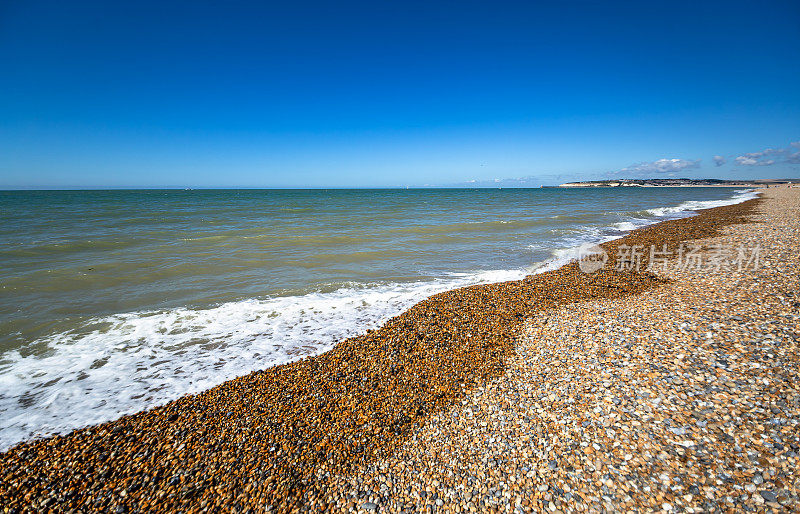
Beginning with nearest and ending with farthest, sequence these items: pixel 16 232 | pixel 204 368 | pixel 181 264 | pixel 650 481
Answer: pixel 650 481
pixel 204 368
pixel 181 264
pixel 16 232

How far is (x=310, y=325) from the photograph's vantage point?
7.83m

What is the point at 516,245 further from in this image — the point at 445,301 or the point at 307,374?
the point at 307,374

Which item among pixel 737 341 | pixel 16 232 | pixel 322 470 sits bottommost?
pixel 322 470

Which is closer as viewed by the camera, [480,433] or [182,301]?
[480,433]

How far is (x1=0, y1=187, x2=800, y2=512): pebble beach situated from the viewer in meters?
3.22

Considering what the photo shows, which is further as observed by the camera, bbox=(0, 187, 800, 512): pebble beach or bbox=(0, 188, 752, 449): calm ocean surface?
bbox=(0, 188, 752, 449): calm ocean surface

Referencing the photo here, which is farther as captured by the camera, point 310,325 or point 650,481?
point 310,325

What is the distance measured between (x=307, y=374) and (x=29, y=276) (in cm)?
1336

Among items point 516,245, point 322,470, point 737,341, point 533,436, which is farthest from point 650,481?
point 516,245

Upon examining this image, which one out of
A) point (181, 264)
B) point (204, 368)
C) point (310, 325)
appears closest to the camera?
point (204, 368)

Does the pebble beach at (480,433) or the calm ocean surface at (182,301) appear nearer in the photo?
the pebble beach at (480,433)

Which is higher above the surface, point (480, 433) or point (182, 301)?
point (182, 301)

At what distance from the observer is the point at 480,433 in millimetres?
3980

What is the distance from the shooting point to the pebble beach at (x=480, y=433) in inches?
127
